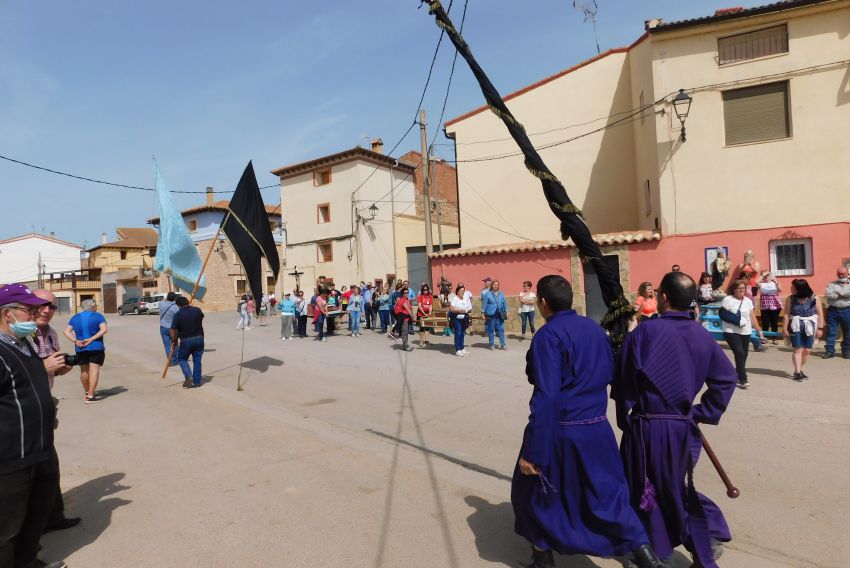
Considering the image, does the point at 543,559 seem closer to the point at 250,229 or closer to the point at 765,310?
the point at 250,229

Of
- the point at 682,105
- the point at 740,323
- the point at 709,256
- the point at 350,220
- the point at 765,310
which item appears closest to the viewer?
the point at 740,323

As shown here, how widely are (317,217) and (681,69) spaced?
2246 cm

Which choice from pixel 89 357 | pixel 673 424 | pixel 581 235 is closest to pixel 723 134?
pixel 581 235

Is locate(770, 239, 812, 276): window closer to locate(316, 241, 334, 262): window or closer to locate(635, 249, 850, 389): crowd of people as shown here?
locate(635, 249, 850, 389): crowd of people

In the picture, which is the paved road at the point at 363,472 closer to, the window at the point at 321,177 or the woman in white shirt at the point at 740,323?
the woman in white shirt at the point at 740,323

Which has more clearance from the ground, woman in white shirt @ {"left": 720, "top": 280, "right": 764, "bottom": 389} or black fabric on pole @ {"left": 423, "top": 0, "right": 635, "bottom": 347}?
black fabric on pole @ {"left": 423, "top": 0, "right": 635, "bottom": 347}

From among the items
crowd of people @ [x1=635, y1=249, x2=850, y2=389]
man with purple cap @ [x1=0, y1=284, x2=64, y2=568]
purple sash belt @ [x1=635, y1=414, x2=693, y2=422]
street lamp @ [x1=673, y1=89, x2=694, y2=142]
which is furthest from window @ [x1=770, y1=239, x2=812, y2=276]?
man with purple cap @ [x1=0, y1=284, x2=64, y2=568]

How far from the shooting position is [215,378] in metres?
10.1

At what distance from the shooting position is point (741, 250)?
13.5m

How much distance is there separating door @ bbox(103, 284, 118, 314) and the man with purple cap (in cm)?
5370

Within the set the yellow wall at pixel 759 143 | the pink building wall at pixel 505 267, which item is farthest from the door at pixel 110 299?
the yellow wall at pixel 759 143

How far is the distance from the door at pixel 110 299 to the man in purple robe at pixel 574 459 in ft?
182

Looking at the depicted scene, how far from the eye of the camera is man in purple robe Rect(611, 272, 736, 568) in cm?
277

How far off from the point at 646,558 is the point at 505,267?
1461cm
